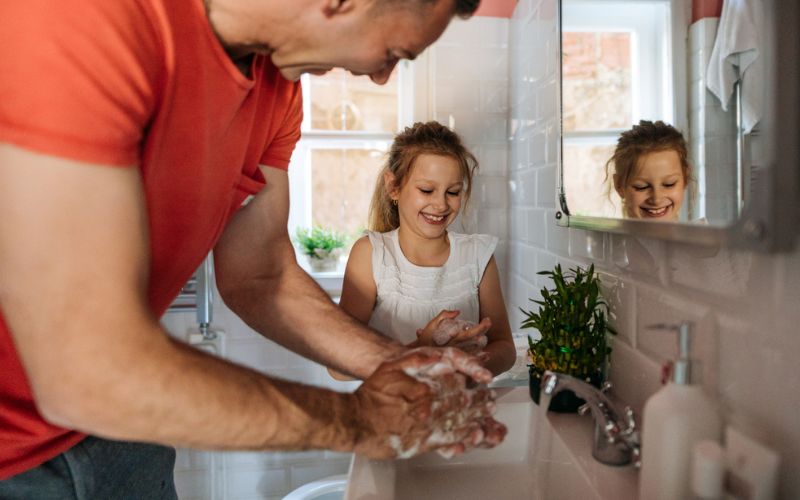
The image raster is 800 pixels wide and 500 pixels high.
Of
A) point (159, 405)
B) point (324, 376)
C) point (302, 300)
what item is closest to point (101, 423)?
point (159, 405)

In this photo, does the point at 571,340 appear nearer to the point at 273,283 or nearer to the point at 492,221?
the point at 273,283

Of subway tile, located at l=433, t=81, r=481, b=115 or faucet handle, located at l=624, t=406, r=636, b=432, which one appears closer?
faucet handle, located at l=624, t=406, r=636, b=432

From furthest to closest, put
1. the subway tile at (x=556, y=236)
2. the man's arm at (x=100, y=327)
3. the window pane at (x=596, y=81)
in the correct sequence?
the subway tile at (x=556, y=236)
the window pane at (x=596, y=81)
the man's arm at (x=100, y=327)

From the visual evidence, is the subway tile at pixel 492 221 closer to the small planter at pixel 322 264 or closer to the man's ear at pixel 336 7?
the small planter at pixel 322 264

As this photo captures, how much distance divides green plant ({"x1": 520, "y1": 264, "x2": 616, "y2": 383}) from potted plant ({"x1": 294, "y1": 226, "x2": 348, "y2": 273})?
1.16 meters

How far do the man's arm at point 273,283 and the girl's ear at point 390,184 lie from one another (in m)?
0.57

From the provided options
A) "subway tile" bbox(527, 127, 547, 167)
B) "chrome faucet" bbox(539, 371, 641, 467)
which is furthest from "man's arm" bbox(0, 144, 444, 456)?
"subway tile" bbox(527, 127, 547, 167)

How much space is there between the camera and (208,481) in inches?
81.7

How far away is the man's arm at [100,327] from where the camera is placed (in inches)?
20.2

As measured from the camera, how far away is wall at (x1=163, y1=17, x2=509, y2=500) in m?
2.07

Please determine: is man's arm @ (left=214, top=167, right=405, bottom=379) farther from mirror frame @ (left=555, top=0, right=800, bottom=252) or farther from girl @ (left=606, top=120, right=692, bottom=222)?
mirror frame @ (left=555, top=0, right=800, bottom=252)

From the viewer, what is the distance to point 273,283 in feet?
3.64

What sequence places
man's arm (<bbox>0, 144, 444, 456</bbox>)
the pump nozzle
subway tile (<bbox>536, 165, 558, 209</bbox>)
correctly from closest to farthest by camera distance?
1. man's arm (<bbox>0, 144, 444, 456</bbox>)
2. the pump nozzle
3. subway tile (<bbox>536, 165, 558, 209</bbox>)

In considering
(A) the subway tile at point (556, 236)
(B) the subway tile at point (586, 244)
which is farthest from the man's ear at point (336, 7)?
(A) the subway tile at point (556, 236)
